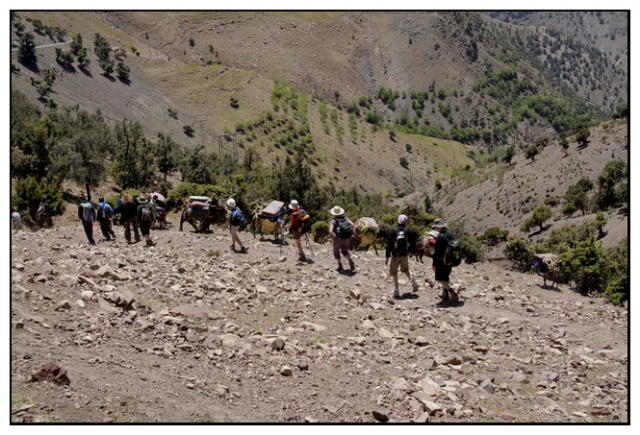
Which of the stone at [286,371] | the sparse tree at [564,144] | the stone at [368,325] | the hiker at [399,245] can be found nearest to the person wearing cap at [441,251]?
the hiker at [399,245]

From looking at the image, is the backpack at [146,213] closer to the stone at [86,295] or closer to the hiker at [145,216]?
the hiker at [145,216]

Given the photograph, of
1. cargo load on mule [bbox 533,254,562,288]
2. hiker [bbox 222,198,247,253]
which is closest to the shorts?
cargo load on mule [bbox 533,254,562,288]

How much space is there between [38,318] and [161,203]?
41.4ft

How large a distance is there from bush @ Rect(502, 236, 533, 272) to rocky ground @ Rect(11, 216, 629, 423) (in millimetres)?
8961

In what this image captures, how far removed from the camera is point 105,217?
58.9ft

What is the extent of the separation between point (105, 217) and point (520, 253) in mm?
16053

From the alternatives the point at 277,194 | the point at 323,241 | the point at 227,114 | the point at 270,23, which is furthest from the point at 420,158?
the point at 323,241

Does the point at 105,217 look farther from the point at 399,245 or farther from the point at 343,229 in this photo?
the point at 399,245

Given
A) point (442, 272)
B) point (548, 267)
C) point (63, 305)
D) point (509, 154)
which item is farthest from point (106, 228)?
point (509, 154)

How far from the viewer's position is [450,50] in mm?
199125

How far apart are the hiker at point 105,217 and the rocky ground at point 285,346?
8.85ft

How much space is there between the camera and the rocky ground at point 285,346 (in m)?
8.04

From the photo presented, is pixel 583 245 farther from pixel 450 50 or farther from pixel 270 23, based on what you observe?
pixel 450 50

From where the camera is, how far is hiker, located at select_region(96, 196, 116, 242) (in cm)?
1777
